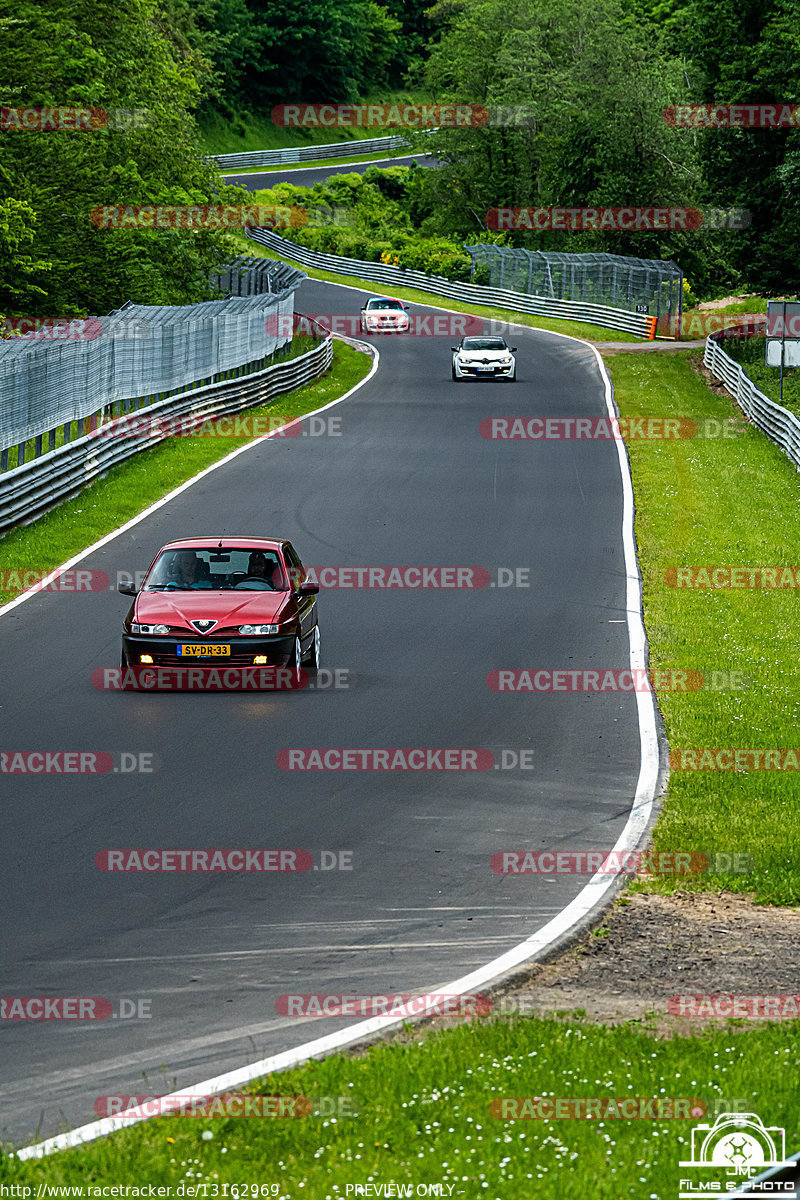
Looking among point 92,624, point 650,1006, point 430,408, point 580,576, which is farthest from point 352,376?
point 650,1006

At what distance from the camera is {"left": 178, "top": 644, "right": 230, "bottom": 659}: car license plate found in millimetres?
15992

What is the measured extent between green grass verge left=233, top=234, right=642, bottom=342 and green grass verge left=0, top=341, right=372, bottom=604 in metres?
22.6

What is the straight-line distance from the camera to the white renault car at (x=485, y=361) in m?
47.0

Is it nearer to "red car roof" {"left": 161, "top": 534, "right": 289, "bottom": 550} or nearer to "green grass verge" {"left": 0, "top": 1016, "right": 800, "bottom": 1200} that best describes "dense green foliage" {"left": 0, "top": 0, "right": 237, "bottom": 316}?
"red car roof" {"left": 161, "top": 534, "right": 289, "bottom": 550}

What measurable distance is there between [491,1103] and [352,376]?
43.3 m

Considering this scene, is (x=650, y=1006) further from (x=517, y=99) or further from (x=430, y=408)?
(x=517, y=99)

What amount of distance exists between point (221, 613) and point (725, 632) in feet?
21.5

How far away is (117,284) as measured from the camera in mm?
52125

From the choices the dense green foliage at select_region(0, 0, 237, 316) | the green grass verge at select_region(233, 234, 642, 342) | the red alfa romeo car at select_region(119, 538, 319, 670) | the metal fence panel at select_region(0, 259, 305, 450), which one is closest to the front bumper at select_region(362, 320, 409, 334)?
the green grass verge at select_region(233, 234, 642, 342)

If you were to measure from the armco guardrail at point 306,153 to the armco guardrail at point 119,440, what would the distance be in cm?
7108

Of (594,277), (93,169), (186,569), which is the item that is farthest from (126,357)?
(594,277)

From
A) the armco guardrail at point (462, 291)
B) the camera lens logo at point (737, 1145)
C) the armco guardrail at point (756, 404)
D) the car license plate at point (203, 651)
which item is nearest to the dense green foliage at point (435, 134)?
the armco guardrail at point (462, 291)

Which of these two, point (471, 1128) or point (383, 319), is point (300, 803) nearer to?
point (471, 1128)

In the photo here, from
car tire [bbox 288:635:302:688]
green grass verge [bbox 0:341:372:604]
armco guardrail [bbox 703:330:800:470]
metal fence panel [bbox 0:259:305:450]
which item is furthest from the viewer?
armco guardrail [bbox 703:330:800:470]
